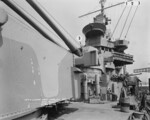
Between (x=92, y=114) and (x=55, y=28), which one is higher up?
(x=55, y=28)

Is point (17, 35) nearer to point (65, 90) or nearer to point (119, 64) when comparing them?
point (65, 90)

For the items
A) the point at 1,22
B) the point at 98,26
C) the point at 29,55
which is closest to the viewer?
the point at 1,22

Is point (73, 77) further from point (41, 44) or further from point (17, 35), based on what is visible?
point (17, 35)

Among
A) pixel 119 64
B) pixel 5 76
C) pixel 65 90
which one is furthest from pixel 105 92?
pixel 5 76

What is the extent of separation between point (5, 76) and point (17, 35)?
77cm

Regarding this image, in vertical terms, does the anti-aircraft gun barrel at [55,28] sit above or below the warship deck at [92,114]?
above

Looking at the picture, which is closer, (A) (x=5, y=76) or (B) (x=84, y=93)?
(A) (x=5, y=76)

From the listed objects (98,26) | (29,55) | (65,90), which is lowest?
(65,90)

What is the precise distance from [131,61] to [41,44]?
69.9ft

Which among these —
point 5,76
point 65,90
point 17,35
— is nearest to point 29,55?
point 17,35

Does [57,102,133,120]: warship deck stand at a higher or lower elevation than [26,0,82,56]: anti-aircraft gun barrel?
lower

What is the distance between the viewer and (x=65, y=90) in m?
4.73

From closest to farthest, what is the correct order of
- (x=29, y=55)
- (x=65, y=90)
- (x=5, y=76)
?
(x=5, y=76)
(x=29, y=55)
(x=65, y=90)

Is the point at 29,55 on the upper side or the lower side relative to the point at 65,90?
upper
